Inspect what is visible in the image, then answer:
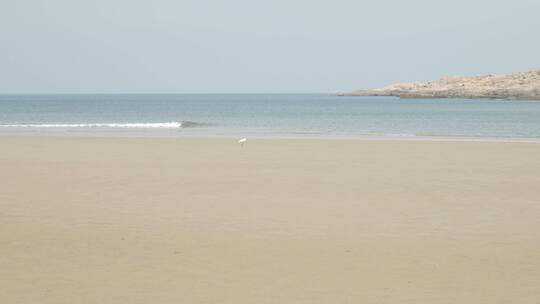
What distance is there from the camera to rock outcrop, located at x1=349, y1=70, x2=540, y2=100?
113m

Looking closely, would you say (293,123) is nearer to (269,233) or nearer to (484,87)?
(269,233)

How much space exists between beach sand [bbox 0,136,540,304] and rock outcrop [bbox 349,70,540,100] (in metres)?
102

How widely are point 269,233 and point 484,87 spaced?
127697mm

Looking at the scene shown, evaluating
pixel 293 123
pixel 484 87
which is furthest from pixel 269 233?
pixel 484 87

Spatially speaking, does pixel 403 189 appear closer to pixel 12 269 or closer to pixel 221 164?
pixel 221 164

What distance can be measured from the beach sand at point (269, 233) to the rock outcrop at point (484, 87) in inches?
4004

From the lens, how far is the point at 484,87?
5089 inches

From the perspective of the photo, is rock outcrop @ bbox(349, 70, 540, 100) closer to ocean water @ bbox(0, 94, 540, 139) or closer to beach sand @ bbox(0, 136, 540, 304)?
ocean water @ bbox(0, 94, 540, 139)

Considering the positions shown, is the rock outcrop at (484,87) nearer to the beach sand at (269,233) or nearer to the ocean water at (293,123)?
the ocean water at (293,123)

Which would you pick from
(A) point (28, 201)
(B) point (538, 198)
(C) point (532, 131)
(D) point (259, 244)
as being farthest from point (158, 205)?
(C) point (532, 131)

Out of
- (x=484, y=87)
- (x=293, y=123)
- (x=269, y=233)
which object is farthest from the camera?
(x=484, y=87)

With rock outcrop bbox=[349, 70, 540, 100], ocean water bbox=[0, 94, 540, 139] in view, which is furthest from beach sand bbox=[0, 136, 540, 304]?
rock outcrop bbox=[349, 70, 540, 100]

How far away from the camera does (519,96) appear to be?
11031cm

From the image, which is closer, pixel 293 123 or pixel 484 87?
pixel 293 123
